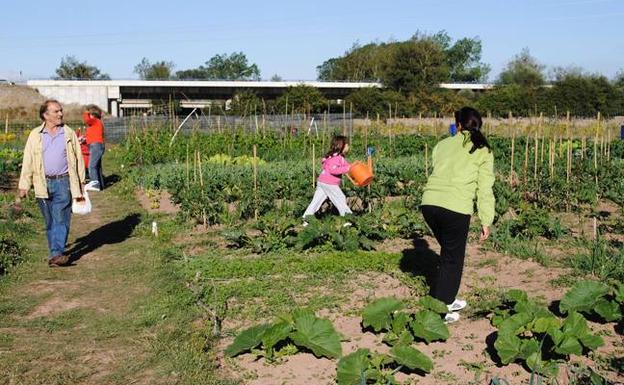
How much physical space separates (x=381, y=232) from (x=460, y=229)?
2896 millimetres

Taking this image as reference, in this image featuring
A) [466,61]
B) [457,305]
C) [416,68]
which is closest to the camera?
[457,305]

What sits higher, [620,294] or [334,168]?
[334,168]

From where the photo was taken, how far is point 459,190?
4809 mm

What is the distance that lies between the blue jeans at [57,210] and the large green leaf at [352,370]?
4.15 meters

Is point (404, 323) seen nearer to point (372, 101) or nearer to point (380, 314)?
point (380, 314)

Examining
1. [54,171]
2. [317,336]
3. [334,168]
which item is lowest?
[317,336]

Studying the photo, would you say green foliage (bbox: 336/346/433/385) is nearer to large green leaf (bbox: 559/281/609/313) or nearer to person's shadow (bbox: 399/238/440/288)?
large green leaf (bbox: 559/281/609/313)

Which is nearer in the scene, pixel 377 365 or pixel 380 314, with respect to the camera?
pixel 377 365

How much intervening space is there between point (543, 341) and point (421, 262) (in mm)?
2854

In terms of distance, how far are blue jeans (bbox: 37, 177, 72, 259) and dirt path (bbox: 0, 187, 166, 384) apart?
0.93 ft

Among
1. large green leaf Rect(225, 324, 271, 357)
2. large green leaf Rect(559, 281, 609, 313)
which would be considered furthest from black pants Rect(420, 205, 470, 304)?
large green leaf Rect(225, 324, 271, 357)

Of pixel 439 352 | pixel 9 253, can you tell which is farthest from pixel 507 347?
pixel 9 253

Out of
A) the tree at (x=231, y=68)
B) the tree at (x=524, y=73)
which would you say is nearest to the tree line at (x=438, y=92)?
the tree at (x=524, y=73)

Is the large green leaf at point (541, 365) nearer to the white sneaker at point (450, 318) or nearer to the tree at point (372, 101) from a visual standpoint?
the white sneaker at point (450, 318)
